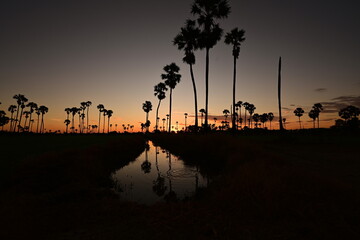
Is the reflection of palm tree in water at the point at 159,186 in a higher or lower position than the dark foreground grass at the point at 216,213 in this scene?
lower

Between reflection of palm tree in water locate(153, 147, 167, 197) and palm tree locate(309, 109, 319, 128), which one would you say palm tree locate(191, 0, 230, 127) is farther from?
palm tree locate(309, 109, 319, 128)

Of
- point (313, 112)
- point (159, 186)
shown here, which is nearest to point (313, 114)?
point (313, 112)

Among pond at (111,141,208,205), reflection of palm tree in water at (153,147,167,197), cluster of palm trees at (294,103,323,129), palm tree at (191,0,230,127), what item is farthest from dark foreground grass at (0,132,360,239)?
cluster of palm trees at (294,103,323,129)

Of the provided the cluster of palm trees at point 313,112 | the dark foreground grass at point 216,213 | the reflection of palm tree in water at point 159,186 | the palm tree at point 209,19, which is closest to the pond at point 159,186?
the reflection of palm tree in water at point 159,186

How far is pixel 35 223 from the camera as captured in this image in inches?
179

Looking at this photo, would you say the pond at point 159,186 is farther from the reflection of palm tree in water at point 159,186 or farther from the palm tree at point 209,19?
the palm tree at point 209,19

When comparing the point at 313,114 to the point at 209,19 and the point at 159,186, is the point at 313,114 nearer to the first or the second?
the point at 209,19

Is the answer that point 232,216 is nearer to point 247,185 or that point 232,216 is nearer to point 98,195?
point 247,185

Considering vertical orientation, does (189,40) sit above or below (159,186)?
above

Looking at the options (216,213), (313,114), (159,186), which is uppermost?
(313,114)

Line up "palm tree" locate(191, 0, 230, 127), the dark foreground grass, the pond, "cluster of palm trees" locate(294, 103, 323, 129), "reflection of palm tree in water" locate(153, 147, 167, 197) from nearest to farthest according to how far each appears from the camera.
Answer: the dark foreground grass, the pond, "reflection of palm tree in water" locate(153, 147, 167, 197), "palm tree" locate(191, 0, 230, 127), "cluster of palm trees" locate(294, 103, 323, 129)

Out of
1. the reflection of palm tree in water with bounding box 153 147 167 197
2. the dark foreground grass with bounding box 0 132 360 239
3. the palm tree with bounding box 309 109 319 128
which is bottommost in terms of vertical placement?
the reflection of palm tree in water with bounding box 153 147 167 197

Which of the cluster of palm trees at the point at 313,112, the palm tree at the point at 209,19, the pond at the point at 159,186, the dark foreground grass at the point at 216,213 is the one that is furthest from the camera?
the cluster of palm trees at the point at 313,112

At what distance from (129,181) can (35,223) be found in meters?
6.35
